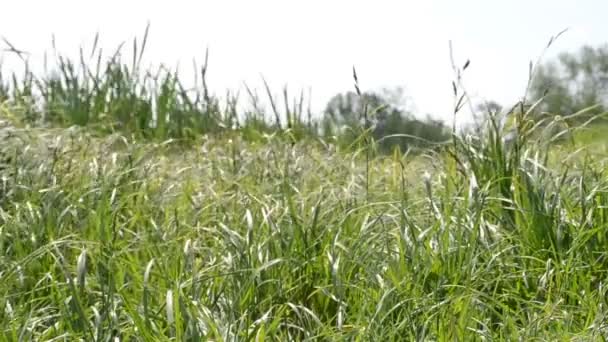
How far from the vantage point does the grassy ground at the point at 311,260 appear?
2414 millimetres

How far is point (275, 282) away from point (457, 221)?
61cm

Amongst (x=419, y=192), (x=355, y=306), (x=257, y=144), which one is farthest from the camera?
(x=257, y=144)

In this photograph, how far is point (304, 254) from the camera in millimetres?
2896

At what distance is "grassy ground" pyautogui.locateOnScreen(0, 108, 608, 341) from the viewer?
7.92 feet

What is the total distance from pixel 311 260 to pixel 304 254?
0.22ft

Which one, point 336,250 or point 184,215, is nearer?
point 336,250

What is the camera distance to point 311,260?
2.83 m

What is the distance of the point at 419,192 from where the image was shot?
→ 13.4ft

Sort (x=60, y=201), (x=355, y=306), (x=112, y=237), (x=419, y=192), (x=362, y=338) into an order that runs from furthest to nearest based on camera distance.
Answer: (x=419, y=192), (x=60, y=201), (x=112, y=237), (x=355, y=306), (x=362, y=338)

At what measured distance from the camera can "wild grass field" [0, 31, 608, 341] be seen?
242 centimetres

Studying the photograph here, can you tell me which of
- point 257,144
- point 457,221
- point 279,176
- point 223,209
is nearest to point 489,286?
point 457,221

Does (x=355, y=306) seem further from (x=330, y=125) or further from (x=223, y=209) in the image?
(x=330, y=125)

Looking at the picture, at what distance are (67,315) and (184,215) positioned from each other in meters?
1.16

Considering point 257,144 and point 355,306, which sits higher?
point 257,144
